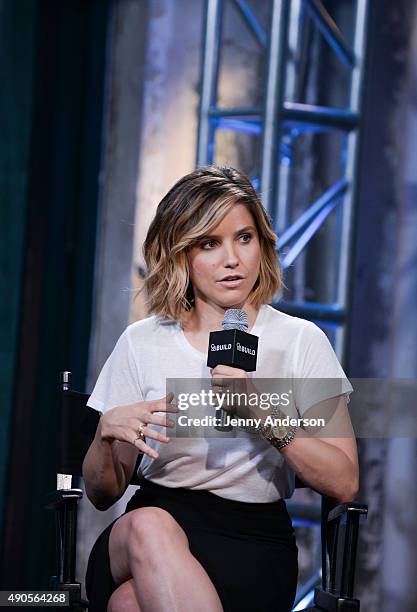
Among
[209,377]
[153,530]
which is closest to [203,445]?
[209,377]

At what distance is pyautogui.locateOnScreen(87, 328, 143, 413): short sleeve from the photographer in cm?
201

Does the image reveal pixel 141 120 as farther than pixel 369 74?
Yes

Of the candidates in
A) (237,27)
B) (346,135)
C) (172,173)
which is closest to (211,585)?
(346,135)

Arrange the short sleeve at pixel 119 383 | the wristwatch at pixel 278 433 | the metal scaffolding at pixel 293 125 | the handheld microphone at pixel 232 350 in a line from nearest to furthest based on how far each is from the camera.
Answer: the handheld microphone at pixel 232 350 → the wristwatch at pixel 278 433 → the short sleeve at pixel 119 383 → the metal scaffolding at pixel 293 125

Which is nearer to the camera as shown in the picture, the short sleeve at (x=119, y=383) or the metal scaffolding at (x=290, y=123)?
the short sleeve at (x=119, y=383)

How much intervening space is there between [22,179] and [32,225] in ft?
0.60

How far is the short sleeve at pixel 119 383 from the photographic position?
2.01 metres

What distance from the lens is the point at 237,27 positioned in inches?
142

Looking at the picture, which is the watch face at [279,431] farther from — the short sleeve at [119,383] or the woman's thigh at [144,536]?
the short sleeve at [119,383]

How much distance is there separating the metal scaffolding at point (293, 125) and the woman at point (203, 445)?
2.89ft

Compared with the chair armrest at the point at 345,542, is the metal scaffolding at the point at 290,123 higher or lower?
higher

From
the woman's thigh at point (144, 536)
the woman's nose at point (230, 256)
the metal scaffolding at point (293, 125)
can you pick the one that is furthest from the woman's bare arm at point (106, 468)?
the metal scaffolding at point (293, 125)

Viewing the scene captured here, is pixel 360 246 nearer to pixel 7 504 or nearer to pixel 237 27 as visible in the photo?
pixel 237 27

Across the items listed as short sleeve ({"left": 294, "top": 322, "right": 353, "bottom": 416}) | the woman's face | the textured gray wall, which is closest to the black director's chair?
short sleeve ({"left": 294, "top": 322, "right": 353, "bottom": 416})
